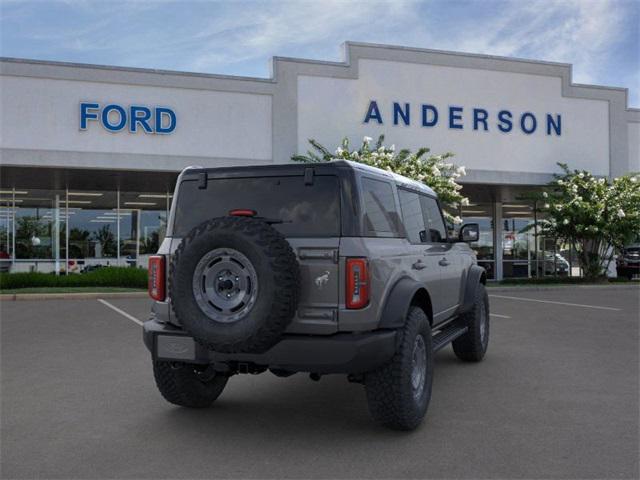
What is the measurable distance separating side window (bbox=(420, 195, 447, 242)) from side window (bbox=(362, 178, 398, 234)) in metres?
1.10

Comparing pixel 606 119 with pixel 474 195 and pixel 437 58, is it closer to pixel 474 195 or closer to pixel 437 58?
pixel 474 195

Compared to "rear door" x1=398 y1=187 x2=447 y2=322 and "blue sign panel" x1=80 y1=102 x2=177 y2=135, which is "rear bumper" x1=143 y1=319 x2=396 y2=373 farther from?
"blue sign panel" x1=80 y1=102 x2=177 y2=135

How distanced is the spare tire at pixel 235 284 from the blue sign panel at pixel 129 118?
53.6 ft

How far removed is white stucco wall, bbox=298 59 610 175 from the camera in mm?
21828

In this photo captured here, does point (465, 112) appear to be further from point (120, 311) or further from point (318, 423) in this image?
point (318, 423)

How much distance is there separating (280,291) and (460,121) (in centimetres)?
2044

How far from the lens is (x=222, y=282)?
448 centimetres

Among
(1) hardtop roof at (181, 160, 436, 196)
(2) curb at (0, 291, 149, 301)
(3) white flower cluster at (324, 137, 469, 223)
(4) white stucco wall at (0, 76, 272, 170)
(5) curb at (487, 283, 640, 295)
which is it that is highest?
(4) white stucco wall at (0, 76, 272, 170)

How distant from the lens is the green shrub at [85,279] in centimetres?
1873

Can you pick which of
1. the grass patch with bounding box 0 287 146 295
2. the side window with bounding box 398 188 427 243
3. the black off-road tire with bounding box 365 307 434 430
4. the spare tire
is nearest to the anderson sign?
the grass patch with bounding box 0 287 146 295

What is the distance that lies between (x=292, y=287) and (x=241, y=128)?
17149 mm

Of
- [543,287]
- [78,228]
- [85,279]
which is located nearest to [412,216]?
[85,279]

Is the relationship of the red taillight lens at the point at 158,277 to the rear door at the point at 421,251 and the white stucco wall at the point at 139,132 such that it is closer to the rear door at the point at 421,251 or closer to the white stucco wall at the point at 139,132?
the rear door at the point at 421,251

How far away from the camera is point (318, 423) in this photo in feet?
16.8
